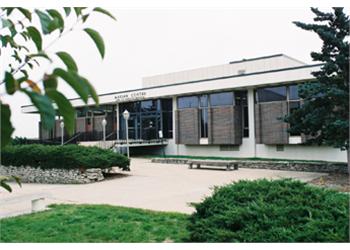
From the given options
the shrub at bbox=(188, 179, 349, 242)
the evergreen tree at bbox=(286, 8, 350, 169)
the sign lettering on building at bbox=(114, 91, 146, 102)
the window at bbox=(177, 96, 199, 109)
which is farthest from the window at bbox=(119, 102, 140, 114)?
the shrub at bbox=(188, 179, 349, 242)

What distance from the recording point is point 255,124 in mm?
23734

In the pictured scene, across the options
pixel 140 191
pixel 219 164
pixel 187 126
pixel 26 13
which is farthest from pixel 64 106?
pixel 187 126

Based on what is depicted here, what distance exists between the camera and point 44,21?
1.12 metres

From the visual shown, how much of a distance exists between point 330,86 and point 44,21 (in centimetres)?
1405

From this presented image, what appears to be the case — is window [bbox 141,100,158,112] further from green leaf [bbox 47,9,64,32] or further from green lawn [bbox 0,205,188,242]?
green leaf [bbox 47,9,64,32]

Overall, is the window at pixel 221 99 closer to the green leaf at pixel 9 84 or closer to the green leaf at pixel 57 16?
the green leaf at pixel 57 16

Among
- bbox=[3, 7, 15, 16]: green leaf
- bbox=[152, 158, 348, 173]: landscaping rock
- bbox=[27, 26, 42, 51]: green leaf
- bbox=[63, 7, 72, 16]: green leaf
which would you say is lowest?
bbox=[152, 158, 348, 173]: landscaping rock

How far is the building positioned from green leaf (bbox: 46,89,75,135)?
57.4 feet

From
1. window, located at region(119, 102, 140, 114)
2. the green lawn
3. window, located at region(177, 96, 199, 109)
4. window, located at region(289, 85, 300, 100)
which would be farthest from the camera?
window, located at region(119, 102, 140, 114)

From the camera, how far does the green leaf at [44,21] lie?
1107 millimetres

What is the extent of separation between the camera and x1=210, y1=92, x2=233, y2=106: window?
2517 centimetres

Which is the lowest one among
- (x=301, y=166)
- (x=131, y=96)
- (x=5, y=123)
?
(x=301, y=166)

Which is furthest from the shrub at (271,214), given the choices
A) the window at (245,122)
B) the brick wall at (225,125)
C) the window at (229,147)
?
the window at (229,147)

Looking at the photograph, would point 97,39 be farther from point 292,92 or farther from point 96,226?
point 292,92
